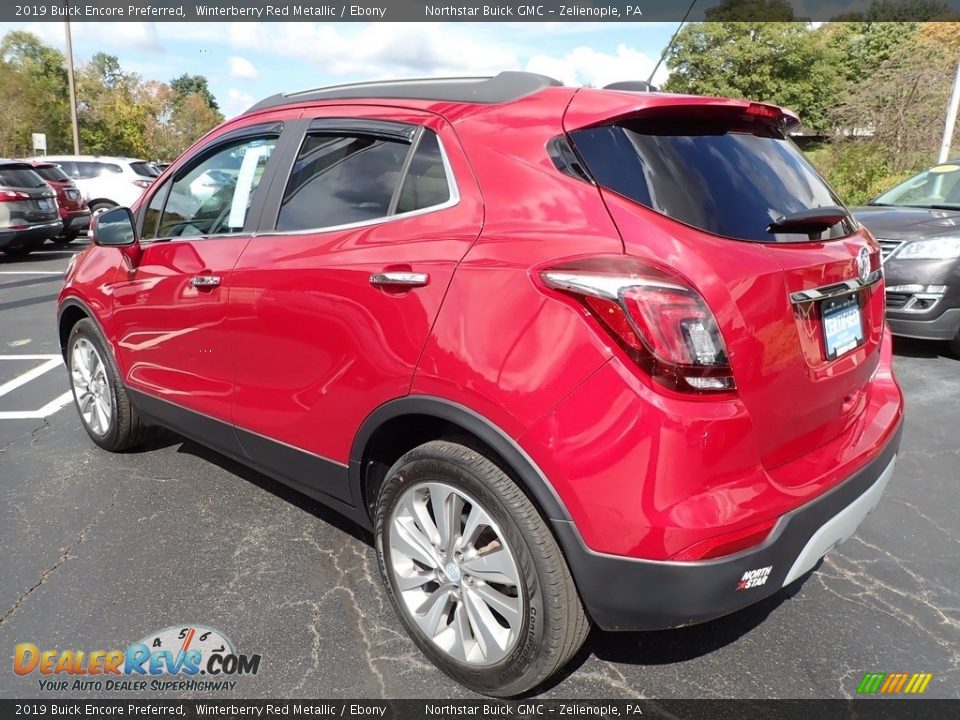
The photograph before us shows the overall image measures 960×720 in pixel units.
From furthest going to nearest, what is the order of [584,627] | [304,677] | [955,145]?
[955,145] → [304,677] → [584,627]

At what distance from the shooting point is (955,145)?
1873cm

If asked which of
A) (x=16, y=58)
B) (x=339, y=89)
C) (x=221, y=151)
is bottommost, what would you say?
(x=221, y=151)

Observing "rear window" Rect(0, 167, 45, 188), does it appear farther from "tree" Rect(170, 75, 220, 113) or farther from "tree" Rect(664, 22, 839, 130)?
"tree" Rect(170, 75, 220, 113)

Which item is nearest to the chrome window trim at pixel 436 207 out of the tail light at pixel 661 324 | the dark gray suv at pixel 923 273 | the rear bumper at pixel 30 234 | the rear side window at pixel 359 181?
the rear side window at pixel 359 181

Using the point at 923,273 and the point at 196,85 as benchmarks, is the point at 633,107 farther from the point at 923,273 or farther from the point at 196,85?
the point at 196,85

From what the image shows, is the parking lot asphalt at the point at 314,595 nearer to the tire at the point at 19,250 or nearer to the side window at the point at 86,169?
the tire at the point at 19,250

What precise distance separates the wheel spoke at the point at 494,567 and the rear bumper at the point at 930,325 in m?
4.95

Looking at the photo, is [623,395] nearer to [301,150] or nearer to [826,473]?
[826,473]

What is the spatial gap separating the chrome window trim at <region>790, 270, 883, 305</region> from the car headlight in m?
4.10

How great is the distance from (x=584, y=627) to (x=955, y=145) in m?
21.8

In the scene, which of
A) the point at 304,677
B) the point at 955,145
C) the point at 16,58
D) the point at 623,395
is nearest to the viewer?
the point at 623,395

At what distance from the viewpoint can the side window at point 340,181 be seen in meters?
2.37

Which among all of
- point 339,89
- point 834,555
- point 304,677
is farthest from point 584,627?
point 339,89

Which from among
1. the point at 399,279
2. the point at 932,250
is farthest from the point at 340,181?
the point at 932,250
